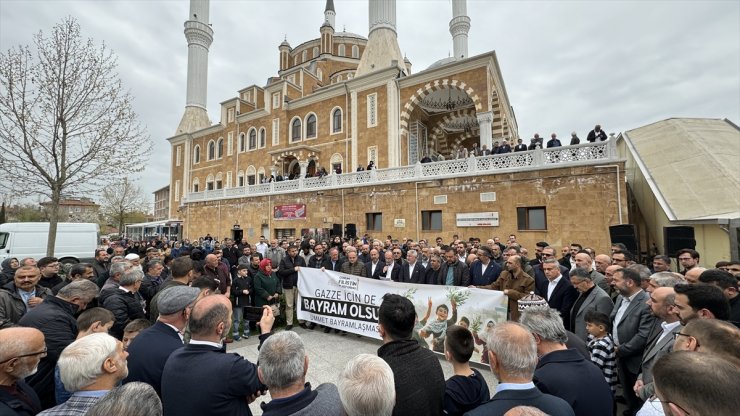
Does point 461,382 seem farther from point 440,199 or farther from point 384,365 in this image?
point 440,199

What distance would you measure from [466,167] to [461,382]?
12831 millimetres

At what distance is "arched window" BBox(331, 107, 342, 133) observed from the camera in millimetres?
22078

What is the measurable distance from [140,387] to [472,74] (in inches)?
743

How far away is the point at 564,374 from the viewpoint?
1.91m

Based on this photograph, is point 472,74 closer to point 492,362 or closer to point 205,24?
point 492,362

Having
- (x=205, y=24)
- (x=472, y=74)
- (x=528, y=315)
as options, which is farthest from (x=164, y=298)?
(x=205, y=24)

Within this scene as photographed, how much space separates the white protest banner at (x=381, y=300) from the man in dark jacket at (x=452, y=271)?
3.74 feet

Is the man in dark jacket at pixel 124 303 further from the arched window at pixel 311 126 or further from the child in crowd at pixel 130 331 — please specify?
the arched window at pixel 311 126

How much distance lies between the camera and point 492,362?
5.77 feet

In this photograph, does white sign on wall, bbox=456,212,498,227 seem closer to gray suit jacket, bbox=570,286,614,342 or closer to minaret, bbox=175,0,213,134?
gray suit jacket, bbox=570,286,614,342

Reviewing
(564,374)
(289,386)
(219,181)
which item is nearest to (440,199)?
(564,374)

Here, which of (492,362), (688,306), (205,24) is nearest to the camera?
(492,362)

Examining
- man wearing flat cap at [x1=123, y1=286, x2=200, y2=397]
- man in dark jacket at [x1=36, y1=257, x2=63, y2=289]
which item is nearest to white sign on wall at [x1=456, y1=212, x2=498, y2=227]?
man wearing flat cap at [x1=123, y1=286, x2=200, y2=397]

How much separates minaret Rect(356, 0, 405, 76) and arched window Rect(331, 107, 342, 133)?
2855mm
